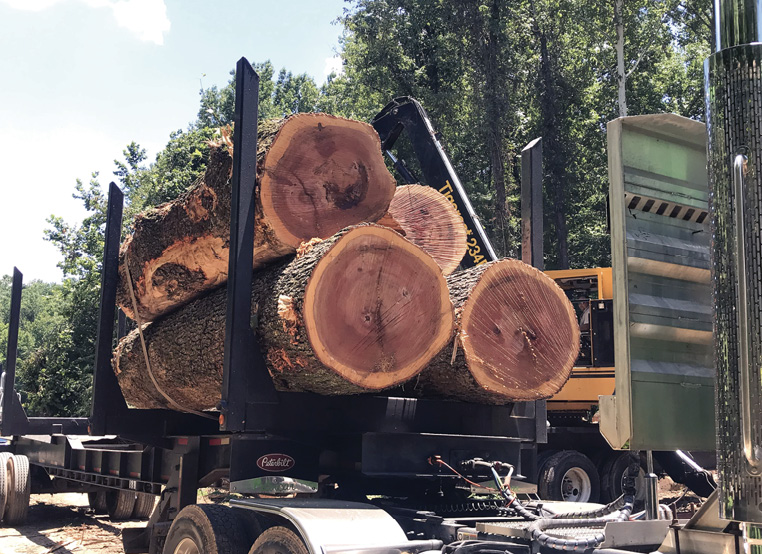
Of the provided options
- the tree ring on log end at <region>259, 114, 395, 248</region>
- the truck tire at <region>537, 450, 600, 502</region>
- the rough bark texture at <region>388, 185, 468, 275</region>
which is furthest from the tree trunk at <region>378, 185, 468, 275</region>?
the truck tire at <region>537, 450, 600, 502</region>

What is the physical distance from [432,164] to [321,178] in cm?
290

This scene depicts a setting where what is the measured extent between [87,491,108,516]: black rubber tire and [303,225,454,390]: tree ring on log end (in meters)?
8.70

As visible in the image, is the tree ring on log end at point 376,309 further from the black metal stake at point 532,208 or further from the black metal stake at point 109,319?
the black metal stake at point 109,319

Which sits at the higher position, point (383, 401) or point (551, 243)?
point (551, 243)

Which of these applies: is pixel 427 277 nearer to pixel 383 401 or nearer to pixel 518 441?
pixel 383 401

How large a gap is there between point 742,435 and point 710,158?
0.91 meters

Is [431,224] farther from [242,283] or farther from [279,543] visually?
[279,543]

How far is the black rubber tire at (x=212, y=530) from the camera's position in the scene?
503 centimetres

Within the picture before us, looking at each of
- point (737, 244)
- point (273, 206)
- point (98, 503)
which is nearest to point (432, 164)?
point (273, 206)

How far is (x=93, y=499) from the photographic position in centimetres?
1238

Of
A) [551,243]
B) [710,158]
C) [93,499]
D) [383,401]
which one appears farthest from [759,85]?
[551,243]

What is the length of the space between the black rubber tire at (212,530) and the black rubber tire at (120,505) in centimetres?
696

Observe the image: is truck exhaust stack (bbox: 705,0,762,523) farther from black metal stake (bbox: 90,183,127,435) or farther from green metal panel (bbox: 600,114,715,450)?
black metal stake (bbox: 90,183,127,435)

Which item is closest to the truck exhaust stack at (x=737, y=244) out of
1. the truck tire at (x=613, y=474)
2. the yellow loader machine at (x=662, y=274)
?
the yellow loader machine at (x=662, y=274)
